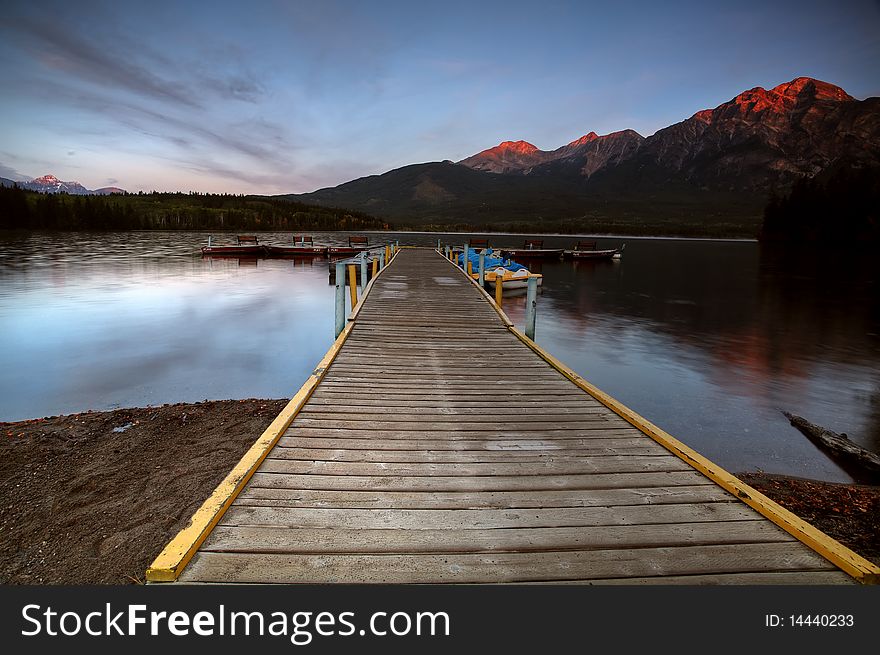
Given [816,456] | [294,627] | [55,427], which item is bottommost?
[816,456]

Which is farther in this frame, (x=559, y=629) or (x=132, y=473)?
(x=132, y=473)

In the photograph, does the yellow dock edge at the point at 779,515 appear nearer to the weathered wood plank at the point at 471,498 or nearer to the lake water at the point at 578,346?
the weathered wood plank at the point at 471,498

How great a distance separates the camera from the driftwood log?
21.7 ft

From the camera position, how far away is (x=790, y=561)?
2537 mm

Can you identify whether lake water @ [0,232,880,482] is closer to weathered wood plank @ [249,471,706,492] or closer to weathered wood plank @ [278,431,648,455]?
weathered wood plank @ [278,431,648,455]

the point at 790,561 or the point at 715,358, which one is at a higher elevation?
the point at 790,561

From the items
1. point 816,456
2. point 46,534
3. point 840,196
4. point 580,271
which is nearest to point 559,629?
point 46,534

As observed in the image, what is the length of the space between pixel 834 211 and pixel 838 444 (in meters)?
83.9

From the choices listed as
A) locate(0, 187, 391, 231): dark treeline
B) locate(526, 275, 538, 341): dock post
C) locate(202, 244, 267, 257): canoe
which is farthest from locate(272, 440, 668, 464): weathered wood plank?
locate(0, 187, 391, 231): dark treeline

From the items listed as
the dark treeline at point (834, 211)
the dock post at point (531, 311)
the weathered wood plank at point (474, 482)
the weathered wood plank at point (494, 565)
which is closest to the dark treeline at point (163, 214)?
the dark treeline at point (834, 211)

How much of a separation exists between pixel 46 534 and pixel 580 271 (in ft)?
135

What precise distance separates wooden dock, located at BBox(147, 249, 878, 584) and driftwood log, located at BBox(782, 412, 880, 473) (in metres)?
4.87

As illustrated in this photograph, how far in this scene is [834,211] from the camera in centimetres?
6738

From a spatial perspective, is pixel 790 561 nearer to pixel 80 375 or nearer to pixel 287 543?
pixel 287 543
